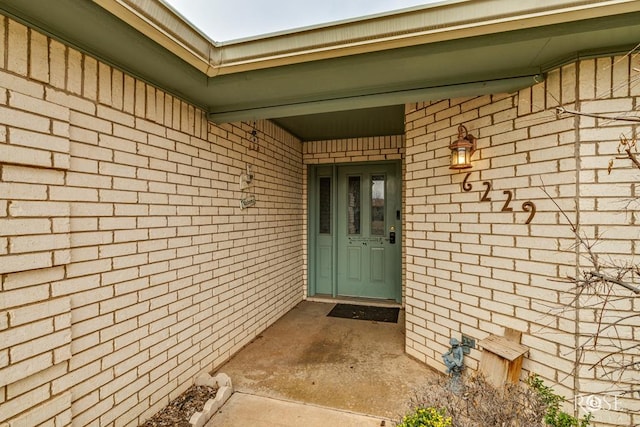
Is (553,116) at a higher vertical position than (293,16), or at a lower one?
lower

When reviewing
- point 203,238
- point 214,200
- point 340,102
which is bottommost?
point 203,238

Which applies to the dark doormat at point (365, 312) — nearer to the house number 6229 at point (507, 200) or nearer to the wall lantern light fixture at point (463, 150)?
the house number 6229 at point (507, 200)

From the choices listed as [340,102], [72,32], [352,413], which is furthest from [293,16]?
[352,413]

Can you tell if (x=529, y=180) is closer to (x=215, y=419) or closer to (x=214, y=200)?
(x=214, y=200)

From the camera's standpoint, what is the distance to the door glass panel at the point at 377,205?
15.6ft

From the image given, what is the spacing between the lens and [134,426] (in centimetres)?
203

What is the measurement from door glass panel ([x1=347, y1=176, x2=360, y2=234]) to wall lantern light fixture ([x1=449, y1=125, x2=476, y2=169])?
251 centimetres

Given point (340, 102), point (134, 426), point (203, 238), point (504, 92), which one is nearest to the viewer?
point (134, 426)

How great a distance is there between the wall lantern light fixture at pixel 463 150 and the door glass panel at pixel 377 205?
2.33 m

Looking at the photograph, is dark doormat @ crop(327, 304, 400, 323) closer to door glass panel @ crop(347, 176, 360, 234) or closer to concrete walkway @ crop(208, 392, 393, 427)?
door glass panel @ crop(347, 176, 360, 234)

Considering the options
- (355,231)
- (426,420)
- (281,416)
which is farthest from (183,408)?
(355,231)

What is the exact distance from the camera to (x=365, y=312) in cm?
431

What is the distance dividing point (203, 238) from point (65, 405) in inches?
54.8

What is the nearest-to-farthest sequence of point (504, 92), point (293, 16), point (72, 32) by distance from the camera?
point (72, 32) → point (293, 16) → point (504, 92)
